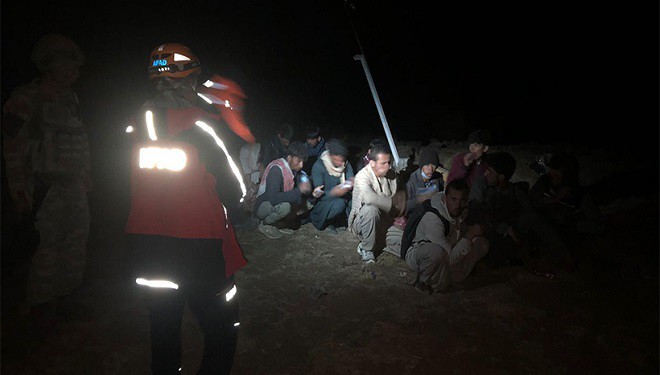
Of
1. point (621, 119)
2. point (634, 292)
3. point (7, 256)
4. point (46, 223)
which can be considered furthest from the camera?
point (621, 119)

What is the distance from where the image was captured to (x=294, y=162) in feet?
19.2

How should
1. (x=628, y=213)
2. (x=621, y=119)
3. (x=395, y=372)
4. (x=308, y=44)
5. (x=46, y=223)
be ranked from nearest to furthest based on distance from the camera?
(x=395, y=372) < (x=46, y=223) < (x=628, y=213) < (x=621, y=119) < (x=308, y=44)

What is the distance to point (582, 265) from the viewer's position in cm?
471

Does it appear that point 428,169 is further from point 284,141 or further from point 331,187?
point 284,141

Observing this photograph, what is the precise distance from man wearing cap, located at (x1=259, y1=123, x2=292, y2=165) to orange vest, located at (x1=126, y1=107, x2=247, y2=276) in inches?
183

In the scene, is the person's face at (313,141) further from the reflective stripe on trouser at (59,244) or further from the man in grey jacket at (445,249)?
the reflective stripe on trouser at (59,244)

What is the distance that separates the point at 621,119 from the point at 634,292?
698 cm

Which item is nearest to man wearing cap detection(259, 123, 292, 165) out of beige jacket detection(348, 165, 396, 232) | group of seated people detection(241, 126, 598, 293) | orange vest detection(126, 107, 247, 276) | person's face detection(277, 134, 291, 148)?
person's face detection(277, 134, 291, 148)

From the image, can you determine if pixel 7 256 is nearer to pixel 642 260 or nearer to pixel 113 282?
pixel 113 282

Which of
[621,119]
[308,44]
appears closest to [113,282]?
[621,119]

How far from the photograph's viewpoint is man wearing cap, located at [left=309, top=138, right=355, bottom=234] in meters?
5.91

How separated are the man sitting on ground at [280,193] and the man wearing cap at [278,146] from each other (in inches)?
39.4

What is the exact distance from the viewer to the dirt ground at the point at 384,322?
3.16 m

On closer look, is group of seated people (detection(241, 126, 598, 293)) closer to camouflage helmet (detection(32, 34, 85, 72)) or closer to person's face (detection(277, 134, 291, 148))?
person's face (detection(277, 134, 291, 148))
